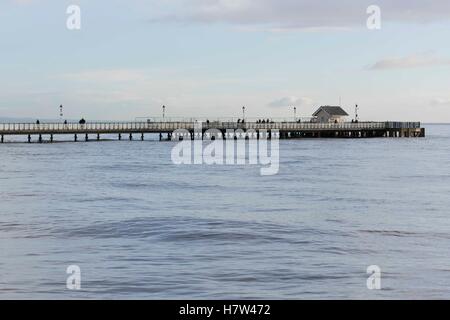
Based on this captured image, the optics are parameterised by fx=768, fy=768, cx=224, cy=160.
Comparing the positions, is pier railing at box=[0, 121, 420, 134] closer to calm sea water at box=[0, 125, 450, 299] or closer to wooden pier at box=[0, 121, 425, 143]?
wooden pier at box=[0, 121, 425, 143]

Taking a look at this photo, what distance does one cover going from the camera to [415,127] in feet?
485

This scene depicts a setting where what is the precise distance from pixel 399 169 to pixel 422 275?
145 ft

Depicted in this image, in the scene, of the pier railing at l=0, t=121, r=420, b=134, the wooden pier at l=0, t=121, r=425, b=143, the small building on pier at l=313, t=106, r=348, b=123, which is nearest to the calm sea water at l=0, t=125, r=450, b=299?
the pier railing at l=0, t=121, r=420, b=134

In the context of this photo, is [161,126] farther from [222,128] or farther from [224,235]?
[224,235]

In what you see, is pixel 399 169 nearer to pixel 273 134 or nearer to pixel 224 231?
pixel 224 231

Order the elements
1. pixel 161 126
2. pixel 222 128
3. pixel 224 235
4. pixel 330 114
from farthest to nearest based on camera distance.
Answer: pixel 330 114, pixel 222 128, pixel 161 126, pixel 224 235

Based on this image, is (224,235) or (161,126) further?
(161,126)

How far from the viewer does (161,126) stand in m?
117

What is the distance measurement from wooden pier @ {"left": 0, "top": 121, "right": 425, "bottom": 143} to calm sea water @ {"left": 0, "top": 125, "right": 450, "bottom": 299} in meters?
50.5

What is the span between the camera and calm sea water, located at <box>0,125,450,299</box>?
19359mm

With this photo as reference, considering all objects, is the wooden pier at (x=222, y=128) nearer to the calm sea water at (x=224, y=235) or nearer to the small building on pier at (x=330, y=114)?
the small building on pier at (x=330, y=114)

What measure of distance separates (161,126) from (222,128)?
10.1 meters

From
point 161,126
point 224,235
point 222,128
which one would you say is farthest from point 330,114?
point 224,235
